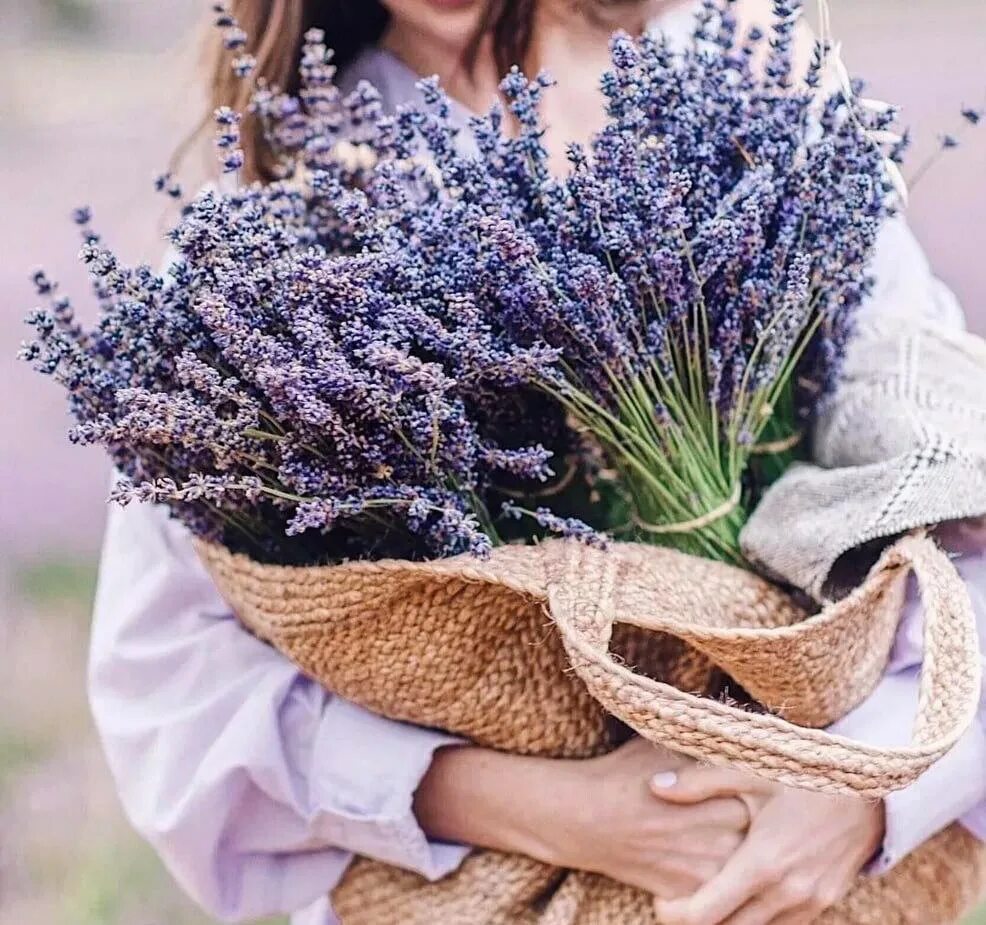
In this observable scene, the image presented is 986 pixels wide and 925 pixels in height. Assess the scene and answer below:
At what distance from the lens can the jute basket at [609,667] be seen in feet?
2.18

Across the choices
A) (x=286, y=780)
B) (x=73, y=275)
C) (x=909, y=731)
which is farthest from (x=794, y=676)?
(x=73, y=275)

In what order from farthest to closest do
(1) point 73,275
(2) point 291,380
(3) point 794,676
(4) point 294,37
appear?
(1) point 73,275 → (4) point 294,37 → (3) point 794,676 → (2) point 291,380

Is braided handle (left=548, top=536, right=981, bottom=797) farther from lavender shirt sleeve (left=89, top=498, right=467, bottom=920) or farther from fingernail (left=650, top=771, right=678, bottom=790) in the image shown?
lavender shirt sleeve (left=89, top=498, right=467, bottom=920)

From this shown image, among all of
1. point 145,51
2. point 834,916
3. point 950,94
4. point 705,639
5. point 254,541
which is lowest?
point 834,916

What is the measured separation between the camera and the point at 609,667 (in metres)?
0.66

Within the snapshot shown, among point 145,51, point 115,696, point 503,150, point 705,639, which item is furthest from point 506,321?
point 145,51

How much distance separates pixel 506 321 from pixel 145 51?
9.50 feet

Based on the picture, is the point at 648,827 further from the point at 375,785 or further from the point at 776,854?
the point at 375,785

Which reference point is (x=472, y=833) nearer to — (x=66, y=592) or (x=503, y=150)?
(x=503, y=150)

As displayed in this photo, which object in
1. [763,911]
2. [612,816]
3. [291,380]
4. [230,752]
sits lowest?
[763,911]

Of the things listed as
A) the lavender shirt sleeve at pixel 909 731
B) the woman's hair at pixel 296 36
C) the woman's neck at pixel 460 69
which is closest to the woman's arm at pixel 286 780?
the lavender shirt sleeve at pixel 909 731

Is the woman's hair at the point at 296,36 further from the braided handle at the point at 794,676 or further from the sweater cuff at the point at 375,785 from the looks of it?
the braided handle at the point at 794,676

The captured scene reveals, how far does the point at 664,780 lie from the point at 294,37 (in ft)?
2.49

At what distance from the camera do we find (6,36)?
318cm
